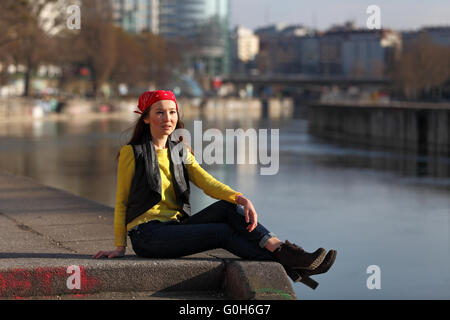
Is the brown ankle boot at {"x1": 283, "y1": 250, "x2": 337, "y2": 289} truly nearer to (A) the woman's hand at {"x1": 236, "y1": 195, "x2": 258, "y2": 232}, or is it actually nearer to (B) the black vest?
(A) the woman's hand at {"x1": 236, "y1": 195, "x2": 258, "y2": 232}

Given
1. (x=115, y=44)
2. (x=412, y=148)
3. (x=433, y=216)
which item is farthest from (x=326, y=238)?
(x=115, y=44)

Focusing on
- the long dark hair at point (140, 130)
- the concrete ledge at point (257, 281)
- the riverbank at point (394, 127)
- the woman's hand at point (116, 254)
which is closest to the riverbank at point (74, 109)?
the riverbank at point (394, 127)

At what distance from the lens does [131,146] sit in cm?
785

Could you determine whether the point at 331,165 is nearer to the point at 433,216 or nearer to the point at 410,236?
the point at 433,216

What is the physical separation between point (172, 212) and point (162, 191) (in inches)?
8.6

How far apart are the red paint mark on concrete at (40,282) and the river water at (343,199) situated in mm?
1598

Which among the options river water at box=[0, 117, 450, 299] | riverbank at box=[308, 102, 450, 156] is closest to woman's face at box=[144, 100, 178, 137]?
river water at box=[0, 117, 450, 299]

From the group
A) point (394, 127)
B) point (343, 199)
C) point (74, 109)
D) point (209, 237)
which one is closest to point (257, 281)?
point (209, 237)

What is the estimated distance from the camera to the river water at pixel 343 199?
1278 centimetres

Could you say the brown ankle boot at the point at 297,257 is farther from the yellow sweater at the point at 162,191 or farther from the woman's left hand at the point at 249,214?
the yellow sweater at the point at 162,191

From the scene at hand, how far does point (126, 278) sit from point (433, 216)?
13.8m

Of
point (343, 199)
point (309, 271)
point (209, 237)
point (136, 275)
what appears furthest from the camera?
point (343, 199)

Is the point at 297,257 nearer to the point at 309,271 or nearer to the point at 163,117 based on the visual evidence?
the point at 309,271

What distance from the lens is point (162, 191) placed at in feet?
25.8
